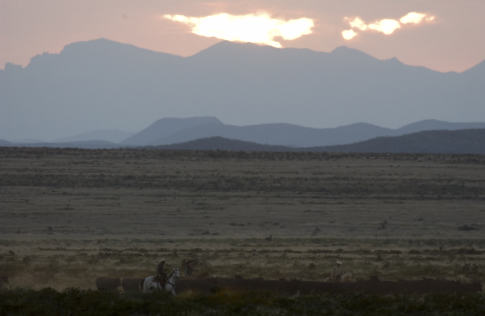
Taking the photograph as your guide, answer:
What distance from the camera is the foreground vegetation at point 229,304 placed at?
12.0 metres

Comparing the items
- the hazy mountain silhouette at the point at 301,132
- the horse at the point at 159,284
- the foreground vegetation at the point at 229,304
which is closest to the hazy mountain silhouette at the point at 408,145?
A: the hazy mountain silhouette at the point at 301,132

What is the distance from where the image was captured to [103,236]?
94.1ft

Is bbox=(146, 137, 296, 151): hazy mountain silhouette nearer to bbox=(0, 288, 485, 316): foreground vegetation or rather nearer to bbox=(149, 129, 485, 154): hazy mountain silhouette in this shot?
bbox=(149, 129, 485, 154): hazy mountain silhouette

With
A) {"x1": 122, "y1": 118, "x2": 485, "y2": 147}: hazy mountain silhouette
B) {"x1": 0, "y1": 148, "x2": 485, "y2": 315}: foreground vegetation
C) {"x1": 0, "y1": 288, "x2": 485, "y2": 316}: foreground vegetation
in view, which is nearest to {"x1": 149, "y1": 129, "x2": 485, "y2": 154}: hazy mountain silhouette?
{"x1": 0, "y1": 148, "x2": 485, "y2": 315}: foreground vegetation

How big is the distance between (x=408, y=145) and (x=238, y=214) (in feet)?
217

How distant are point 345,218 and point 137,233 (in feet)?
42.8

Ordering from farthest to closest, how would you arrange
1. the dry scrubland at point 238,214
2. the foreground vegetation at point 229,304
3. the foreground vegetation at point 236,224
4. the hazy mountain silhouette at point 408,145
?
the hazy mountain silhouette at point 408,145 → the dry scrubland at point 238,214 → the foreground vegetation at point 236,224 → the foreground vegetation at point 229,304

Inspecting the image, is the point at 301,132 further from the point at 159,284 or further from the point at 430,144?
the point at 159,284

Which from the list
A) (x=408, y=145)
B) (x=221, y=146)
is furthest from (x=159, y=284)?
(x=408, y=145)

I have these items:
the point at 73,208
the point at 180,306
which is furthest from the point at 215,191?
the point at 180,306

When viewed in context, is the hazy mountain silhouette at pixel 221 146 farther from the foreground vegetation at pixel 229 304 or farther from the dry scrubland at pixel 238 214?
the foreground vegetation at pixel 229 304

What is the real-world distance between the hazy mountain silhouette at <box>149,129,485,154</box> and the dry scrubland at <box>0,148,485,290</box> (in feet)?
122

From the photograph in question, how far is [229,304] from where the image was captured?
41.8 ft

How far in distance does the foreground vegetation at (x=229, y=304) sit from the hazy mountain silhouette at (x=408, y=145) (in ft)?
261
